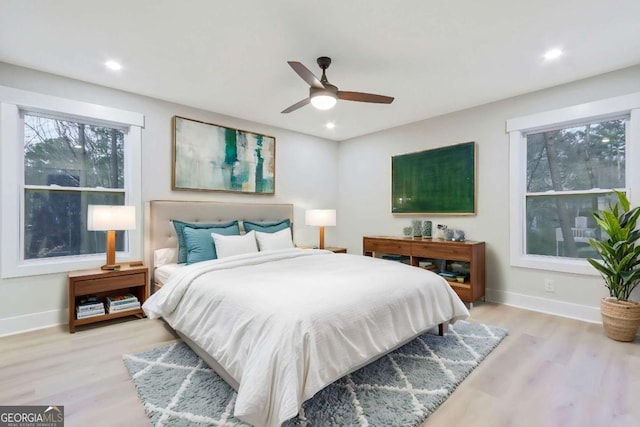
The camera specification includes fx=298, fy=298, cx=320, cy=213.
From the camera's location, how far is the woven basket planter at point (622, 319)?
8.33ft

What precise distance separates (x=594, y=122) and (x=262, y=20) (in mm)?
3495

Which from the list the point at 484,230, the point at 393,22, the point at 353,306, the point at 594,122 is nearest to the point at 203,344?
the point at 353,306

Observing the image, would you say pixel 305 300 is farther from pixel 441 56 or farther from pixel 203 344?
pixel 441 56

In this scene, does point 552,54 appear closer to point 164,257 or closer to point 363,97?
point 363,97

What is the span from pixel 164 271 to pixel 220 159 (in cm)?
165

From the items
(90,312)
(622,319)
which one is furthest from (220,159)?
(622,319)

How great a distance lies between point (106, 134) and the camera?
3.38 meters

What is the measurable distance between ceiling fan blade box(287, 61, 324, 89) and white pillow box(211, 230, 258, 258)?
6.01ft

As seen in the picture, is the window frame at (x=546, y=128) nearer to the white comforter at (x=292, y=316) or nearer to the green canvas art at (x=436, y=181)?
the green canvas art at (x=436, y=181)

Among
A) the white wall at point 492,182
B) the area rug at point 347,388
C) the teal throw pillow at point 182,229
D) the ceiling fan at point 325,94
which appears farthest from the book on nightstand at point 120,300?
the white wall at point 492,182

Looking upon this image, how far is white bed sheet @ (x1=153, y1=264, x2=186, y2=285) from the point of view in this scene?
10.1 feet

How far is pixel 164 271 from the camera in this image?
3.16m

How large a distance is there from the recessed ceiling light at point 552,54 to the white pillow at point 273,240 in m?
3.17

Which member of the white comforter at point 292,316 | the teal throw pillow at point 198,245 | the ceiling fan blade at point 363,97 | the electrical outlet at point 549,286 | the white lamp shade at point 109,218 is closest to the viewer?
the white comforter at point 292,316
